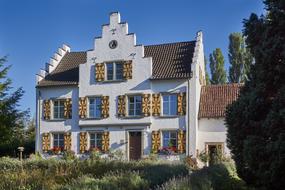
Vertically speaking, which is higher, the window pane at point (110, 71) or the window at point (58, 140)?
the window pane at point (110, 71)

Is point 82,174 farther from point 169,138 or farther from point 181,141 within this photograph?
point 169,138

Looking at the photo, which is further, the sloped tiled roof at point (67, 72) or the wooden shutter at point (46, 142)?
the sloped tiled roof at point (67, 72)

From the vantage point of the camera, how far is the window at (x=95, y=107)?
33719mm

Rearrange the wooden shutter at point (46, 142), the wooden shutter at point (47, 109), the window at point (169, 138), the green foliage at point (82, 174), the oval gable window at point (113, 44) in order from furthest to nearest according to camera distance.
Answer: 1. the wooden shutter at point (47, 109)
2. the wooden shutter at point (46, 142)
3. the oval gable window at point (113, 44)
4. the window at point (169, 138)
5. the green foliage at point (82, 174)

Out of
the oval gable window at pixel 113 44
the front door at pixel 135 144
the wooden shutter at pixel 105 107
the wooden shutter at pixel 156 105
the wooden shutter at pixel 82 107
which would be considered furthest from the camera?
the oval gable window at pixel 113 44

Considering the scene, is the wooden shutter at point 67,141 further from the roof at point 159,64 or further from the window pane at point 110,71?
the window pane at point 110,71

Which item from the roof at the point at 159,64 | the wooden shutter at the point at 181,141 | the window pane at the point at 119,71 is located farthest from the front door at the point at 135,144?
the roof at the point at 159,64

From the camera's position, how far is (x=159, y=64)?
33.2 m

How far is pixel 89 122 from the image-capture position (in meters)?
33.5

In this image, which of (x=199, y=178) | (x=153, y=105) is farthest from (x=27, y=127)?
(x=199, y=178)

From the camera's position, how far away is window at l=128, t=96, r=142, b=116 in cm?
3253

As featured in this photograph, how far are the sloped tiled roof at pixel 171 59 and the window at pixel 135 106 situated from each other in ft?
6.54

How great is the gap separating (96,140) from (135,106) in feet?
12.8

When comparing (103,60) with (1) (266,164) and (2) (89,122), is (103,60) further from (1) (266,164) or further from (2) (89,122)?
(1) (266,164)
